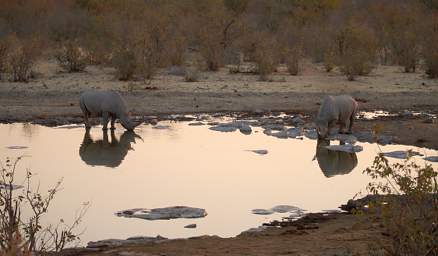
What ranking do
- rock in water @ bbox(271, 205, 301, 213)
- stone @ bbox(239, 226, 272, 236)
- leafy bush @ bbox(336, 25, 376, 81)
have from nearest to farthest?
stone @ bbox(239, 226, 272, 236)
rock in water @ bbox(271, 205, 301, 213)
leafy bush @ bbox(336, 25, 376, 81)

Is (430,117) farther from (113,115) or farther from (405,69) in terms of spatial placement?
(405,69)

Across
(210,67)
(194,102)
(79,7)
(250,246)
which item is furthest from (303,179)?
(79,7)

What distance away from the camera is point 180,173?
1349cm

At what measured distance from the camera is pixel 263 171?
543 inches

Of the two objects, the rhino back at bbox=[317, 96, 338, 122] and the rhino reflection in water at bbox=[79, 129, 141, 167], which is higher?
the rhino back at bbox=[317, 96, 338, 122]

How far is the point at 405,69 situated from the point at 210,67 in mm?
6839

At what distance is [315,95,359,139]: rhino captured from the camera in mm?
17141

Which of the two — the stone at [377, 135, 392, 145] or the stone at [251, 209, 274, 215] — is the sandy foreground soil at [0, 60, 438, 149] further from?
the stone at [251, 209, 274, 215]

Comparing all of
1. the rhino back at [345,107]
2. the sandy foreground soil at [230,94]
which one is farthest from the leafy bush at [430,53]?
the rhino back at [345,107]

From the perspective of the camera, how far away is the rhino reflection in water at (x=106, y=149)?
14859 mm

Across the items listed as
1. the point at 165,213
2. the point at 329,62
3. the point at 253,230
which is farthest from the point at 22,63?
the point at 253,230

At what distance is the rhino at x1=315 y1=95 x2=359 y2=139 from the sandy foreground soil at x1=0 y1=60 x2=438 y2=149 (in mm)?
955

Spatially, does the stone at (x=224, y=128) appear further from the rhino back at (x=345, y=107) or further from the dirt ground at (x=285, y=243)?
the dirt ground at (x=285, y=243)

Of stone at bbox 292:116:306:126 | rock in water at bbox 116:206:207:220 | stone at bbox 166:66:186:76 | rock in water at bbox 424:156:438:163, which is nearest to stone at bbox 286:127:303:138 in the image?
stone at bbox 292:116:306:126
